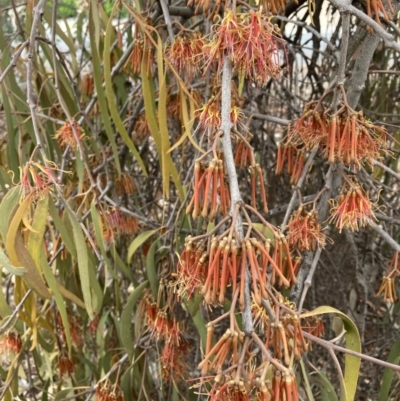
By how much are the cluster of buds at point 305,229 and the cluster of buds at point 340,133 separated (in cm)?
9

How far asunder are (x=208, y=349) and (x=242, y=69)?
12.2 inches

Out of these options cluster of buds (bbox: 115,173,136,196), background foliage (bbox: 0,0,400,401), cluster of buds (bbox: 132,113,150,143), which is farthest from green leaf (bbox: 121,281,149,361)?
cluster of buds (bbox: 132,113,150,143)

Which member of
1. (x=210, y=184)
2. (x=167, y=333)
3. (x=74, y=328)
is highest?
(x=210, y=184)

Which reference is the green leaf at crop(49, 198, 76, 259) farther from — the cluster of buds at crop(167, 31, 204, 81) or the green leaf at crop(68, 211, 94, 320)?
the cluster of buds at crop(167, 31, 204, 81)

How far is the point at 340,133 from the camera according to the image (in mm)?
599

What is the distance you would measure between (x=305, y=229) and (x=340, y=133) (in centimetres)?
14

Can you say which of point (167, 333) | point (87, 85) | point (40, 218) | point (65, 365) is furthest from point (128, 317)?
point (87, 85)

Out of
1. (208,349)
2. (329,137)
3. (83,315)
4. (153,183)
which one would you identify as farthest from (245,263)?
(153,183)

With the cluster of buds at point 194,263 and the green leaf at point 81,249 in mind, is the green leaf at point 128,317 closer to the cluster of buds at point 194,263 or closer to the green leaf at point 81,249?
the green leaf at point 81,249

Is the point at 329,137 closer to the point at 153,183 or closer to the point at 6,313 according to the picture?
the point at 6,313

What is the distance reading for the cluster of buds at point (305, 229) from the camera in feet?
2.19

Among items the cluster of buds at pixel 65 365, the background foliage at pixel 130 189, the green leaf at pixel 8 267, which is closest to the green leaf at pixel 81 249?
the background foliage at pixel 130 189

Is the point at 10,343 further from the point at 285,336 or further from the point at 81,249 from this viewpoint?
the point at 285,336

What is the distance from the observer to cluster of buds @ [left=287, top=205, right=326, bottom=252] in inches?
26.3
